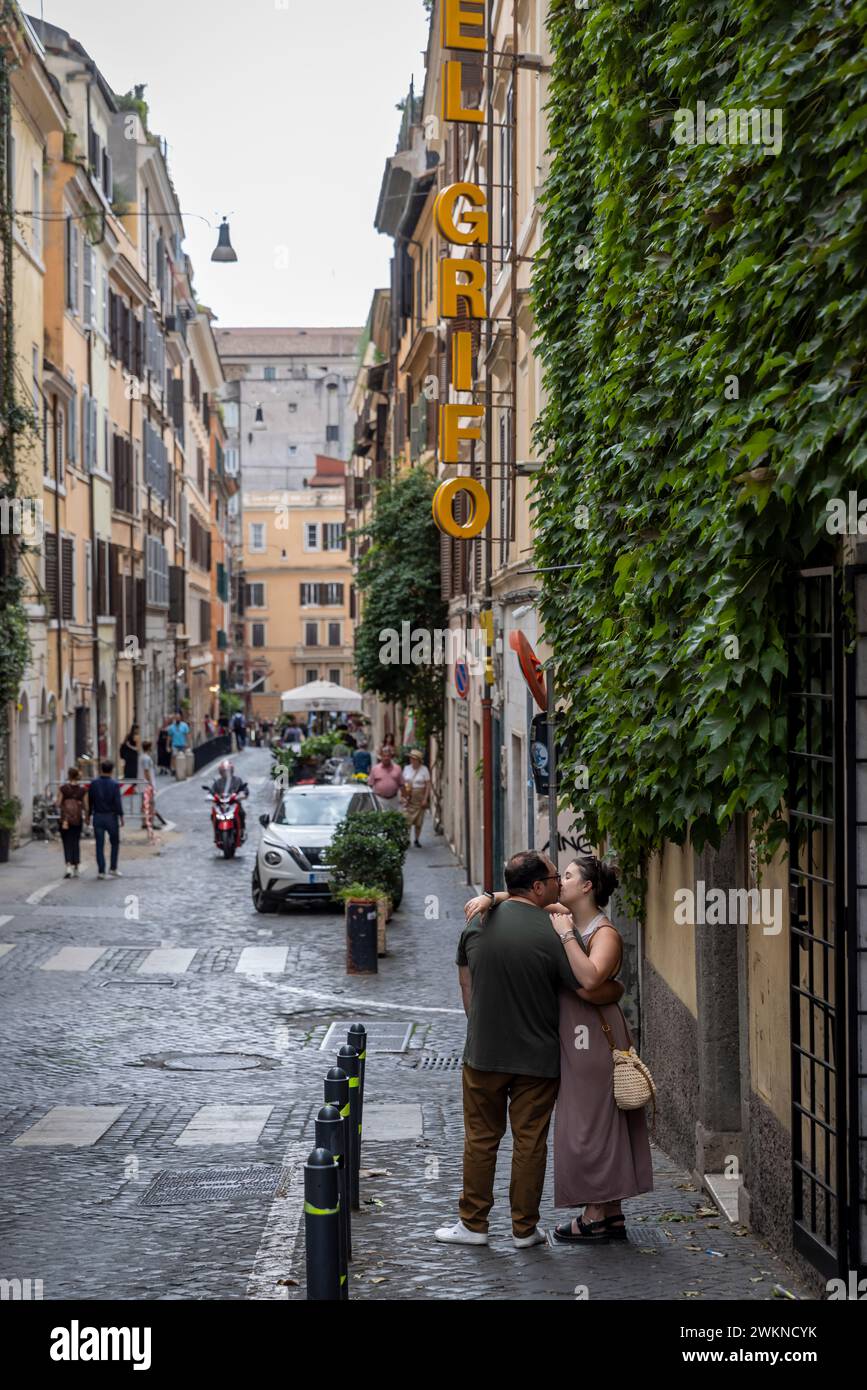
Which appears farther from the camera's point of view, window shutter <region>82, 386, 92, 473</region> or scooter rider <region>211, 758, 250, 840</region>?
window shutter <region>82, 386, 92, 473</region>

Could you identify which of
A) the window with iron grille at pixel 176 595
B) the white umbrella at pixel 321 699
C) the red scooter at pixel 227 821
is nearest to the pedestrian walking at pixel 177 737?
the white umbrella at pixel 321 699

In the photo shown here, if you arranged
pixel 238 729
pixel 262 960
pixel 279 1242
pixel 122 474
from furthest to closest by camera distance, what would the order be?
pixel 238 729, pixel 122 474, pixel 262 960, pixel 279 1242

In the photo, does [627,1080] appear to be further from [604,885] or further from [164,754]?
[164,754]

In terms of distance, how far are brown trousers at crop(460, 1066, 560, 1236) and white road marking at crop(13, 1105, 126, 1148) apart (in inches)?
147

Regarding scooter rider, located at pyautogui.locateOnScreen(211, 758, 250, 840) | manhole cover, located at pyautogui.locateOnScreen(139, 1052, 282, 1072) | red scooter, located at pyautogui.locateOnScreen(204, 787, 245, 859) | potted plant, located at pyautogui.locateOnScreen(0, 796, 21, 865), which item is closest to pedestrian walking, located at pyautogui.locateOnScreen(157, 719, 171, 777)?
scooter rider, located at pyautogui.locateOnScreen(211, 758, 250, 840)

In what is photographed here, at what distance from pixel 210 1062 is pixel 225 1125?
2.27m

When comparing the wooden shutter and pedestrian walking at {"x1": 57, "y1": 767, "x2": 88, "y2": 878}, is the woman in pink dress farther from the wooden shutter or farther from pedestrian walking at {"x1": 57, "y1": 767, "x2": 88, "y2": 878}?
the wooden shutter

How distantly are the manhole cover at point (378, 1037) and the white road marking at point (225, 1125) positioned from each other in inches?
77.9

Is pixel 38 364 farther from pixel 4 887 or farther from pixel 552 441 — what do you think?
pixel 552 441

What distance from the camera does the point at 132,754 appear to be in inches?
1613

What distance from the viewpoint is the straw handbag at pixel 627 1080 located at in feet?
26.4

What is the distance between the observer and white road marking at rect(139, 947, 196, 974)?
1848cm

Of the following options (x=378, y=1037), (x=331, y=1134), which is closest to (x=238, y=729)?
(x=378, y=1037)

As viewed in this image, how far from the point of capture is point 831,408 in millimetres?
6031
